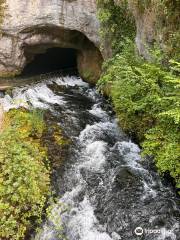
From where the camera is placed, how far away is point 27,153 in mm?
8297

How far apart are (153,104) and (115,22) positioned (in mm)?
4899

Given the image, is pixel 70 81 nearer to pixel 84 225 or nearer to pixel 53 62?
pixel 53 62

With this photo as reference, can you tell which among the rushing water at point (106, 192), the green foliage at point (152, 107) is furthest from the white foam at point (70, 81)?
the green foliage at point (152, 107)

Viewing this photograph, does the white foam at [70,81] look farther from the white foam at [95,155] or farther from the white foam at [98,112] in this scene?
the white foam at [95,155]

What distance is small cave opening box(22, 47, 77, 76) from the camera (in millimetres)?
17156

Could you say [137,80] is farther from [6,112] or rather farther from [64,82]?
[64,82]

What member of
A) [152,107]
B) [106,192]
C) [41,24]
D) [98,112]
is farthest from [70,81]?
[106,192]

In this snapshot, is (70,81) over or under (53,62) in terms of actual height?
over

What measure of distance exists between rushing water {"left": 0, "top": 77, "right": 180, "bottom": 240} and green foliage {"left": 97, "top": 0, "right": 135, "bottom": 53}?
113 inches

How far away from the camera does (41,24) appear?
13656 mm

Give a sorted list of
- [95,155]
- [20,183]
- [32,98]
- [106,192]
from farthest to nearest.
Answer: [32,98]
[95,155]
[106,192]
[20,183]

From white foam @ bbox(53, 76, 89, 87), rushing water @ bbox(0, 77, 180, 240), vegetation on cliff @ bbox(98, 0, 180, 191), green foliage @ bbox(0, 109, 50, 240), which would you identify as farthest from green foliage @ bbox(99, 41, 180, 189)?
white foam @ bbox(53, 76, 89, 87)

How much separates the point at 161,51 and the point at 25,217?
5272 millimetres
